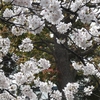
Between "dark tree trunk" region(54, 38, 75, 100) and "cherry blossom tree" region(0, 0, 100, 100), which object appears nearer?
"cherry blossom tree" region(0, 0, 100, 100)

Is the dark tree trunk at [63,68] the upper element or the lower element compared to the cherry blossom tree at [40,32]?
upper

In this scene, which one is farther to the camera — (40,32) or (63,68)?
(63,68)

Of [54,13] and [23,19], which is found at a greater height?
[23,19]

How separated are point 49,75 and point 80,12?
5650 mm

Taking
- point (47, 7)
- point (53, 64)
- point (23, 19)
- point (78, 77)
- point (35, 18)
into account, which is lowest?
point (47, 7)

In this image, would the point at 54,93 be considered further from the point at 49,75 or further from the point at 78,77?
the point at 78,77

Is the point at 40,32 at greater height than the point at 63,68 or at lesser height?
lesser

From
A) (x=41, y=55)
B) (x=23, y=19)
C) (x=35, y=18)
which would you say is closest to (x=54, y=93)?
Answer: (x=23, y=19)

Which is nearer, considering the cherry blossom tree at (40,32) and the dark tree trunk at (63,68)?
the cherry blossom tree at (40,32)

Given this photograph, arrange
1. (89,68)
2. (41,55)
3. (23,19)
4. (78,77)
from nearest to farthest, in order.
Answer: (23,19) < (89,68) < (41,55) < (78,77)

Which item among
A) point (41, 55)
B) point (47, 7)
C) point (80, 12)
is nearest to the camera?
point (47, 7)

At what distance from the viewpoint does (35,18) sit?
119 inches

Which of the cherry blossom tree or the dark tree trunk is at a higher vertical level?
the dark tree trunk

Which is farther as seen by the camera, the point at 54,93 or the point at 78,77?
the point at 78,77
